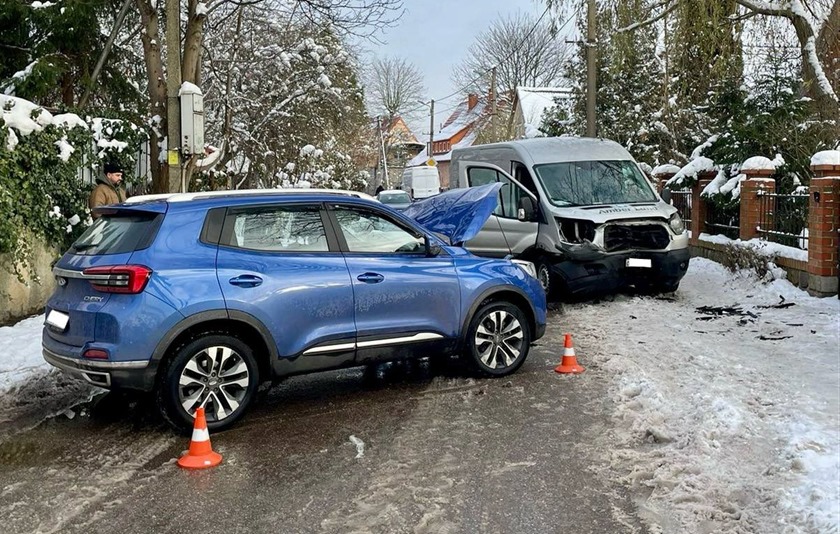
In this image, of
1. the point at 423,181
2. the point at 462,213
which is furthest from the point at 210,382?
the point at 423,181

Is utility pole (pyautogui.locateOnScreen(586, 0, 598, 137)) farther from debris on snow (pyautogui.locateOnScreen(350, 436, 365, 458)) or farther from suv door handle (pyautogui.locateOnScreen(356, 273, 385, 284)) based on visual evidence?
debris on snow (pyautogui.locateOnScreen(350, 436, 365, 458))

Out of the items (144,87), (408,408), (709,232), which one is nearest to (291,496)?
(408,408)

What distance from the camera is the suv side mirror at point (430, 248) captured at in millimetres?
6770

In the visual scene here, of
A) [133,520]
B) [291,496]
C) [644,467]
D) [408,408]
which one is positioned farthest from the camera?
[408,408]

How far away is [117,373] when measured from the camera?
17.5 feet

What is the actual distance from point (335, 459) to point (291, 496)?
2.12 ft

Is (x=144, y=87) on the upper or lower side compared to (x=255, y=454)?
upper

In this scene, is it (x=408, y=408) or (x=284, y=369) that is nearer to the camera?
(x=284, y=369)

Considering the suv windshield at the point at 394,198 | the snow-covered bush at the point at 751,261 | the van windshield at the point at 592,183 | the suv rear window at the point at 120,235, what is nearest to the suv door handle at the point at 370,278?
the suv rear window at the point at 120,235

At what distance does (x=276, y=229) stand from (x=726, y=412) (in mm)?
3575

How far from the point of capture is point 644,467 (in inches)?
191

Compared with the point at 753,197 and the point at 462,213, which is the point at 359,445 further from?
the point at 753,197

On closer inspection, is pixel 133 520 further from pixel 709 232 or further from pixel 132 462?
pixel 709 232

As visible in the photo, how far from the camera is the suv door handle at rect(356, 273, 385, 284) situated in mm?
6277
